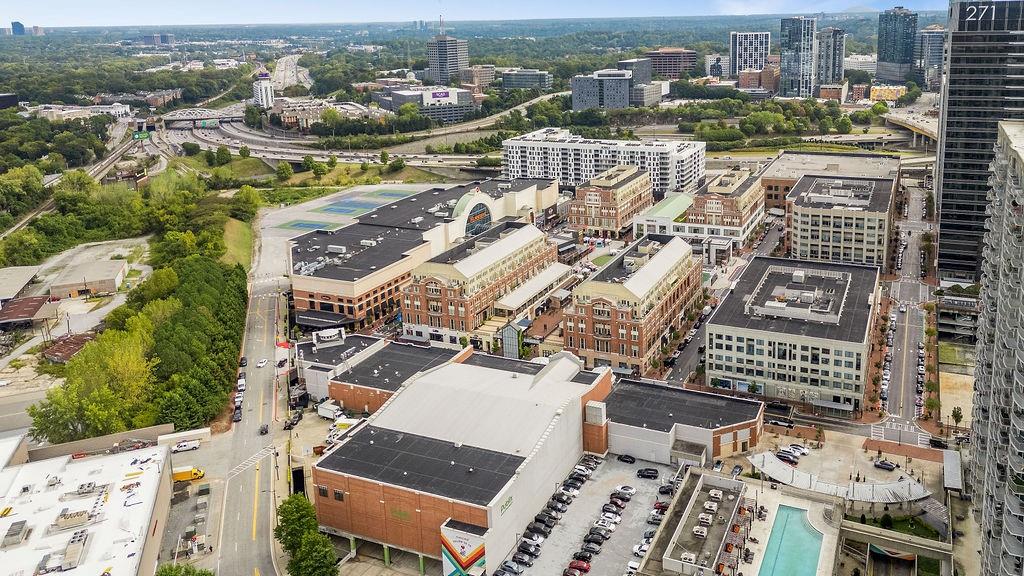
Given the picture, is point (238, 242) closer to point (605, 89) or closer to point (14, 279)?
point (14, 279)

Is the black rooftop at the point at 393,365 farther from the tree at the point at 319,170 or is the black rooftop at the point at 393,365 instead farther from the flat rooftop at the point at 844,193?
the tree at the point at 319,170

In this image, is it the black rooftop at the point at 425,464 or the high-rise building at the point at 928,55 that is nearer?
the black rooftop at the point at 425,464

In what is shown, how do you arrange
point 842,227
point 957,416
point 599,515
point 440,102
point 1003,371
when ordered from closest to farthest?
point 1003,371, point 599,515, point 957,416, point 842,227, point 440,102

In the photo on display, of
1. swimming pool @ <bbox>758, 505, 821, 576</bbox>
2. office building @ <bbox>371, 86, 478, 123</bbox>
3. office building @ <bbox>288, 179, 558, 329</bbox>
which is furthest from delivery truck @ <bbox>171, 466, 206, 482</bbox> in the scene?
office building @ <bbox>371, 86, 478, 123</bbox>

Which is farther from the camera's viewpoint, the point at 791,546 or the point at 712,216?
the point at 712,216

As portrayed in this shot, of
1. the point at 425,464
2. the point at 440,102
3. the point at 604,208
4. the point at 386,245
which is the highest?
the point at 440,102

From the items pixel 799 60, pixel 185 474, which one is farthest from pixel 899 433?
pixel 799 60

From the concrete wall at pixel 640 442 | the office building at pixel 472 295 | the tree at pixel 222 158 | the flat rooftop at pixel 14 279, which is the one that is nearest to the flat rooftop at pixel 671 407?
the concrete wall at pixel 640 442
